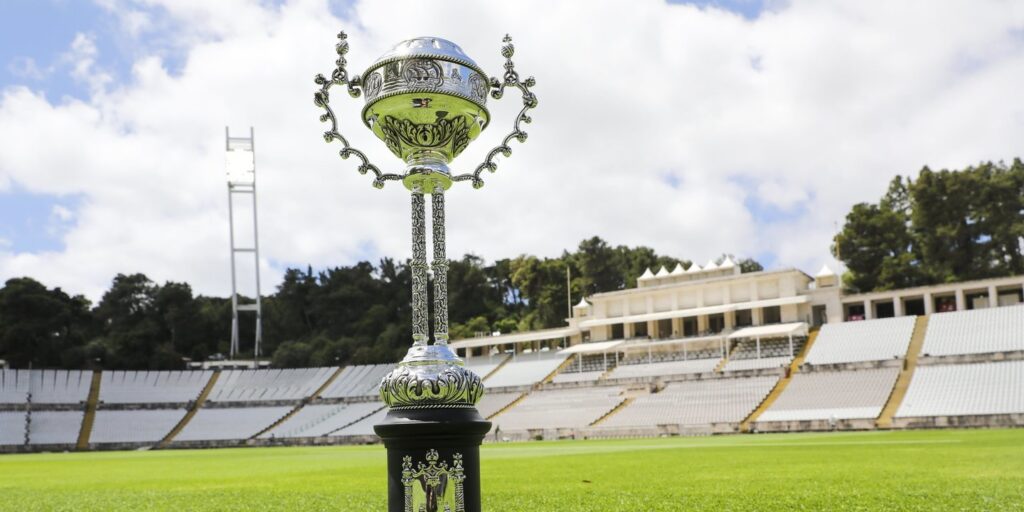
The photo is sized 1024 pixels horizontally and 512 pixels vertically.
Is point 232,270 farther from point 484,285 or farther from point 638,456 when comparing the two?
point 638,456

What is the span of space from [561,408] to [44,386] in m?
35.9

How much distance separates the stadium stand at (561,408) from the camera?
4725 centimetres

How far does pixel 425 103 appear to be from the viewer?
3.90m

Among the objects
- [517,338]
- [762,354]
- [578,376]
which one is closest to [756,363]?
[762,354]

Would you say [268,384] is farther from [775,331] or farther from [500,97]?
[500,97]

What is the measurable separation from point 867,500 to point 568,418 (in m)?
37.8

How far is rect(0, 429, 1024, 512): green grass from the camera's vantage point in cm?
1065

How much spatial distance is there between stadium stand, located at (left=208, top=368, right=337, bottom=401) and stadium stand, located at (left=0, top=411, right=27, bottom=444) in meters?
12.0

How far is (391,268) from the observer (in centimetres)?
7825

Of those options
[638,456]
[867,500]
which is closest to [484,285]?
[638,456]

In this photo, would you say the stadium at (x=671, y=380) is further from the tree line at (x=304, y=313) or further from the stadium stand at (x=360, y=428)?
the tree line at (x=304, y=313)

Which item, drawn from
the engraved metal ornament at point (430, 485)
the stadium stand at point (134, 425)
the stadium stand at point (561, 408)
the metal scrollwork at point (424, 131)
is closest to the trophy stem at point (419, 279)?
the metal scrollwork at point (424, 131)

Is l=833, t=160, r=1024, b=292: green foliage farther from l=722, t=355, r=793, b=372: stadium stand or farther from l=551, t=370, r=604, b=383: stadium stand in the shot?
l=551, t=370, r=604, b=383: stadium stand

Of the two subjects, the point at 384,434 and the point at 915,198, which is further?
the point at 915,198
